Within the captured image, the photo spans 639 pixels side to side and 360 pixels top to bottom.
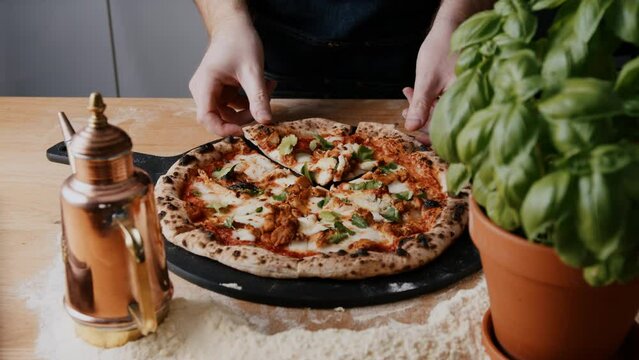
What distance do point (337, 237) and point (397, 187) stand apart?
30 centimetres

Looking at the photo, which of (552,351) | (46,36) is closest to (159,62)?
(46,36)

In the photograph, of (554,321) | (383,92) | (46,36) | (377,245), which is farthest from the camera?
(46,36)

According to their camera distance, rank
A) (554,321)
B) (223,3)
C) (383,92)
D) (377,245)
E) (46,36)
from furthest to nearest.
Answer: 1. (46,36)
2. (383,92)
3. (223,3)
4. (377,245)
5. (554,321)

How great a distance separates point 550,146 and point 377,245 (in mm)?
674

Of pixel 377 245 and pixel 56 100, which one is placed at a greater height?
pixel 377 245

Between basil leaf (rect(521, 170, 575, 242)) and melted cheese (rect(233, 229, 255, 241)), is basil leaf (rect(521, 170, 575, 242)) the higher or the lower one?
the higher one

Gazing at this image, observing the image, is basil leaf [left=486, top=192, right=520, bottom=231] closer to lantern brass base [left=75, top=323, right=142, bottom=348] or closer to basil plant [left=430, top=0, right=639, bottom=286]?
basil plant [left=430, top=0, right=639, bottom=286]

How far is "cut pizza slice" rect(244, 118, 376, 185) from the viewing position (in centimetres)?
177

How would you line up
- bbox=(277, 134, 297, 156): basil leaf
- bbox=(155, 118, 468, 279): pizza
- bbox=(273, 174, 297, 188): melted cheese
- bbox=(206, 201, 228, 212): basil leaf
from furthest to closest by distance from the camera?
bbox=(277, 134, 297, 156): basil leaf, bbox=(273, 174, 297, 188): melted cheese, bbox=(206, 201, 228, 212): basil leaf, bbox=(155, 118, 468, 279): pizza

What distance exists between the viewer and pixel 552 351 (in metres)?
0.98

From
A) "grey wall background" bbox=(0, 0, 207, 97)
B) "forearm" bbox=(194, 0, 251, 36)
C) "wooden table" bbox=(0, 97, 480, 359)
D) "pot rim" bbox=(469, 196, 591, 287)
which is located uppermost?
"pot rim" bbox=(469, 196, 591, 287)

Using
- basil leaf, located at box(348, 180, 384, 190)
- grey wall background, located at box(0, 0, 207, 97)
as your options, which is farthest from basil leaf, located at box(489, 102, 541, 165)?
grey wall background, located at box(0, 0, 207, 97)

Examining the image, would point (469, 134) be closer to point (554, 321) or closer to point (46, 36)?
point (554, 321)

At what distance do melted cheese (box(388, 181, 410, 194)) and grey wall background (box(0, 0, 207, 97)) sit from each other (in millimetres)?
2075
